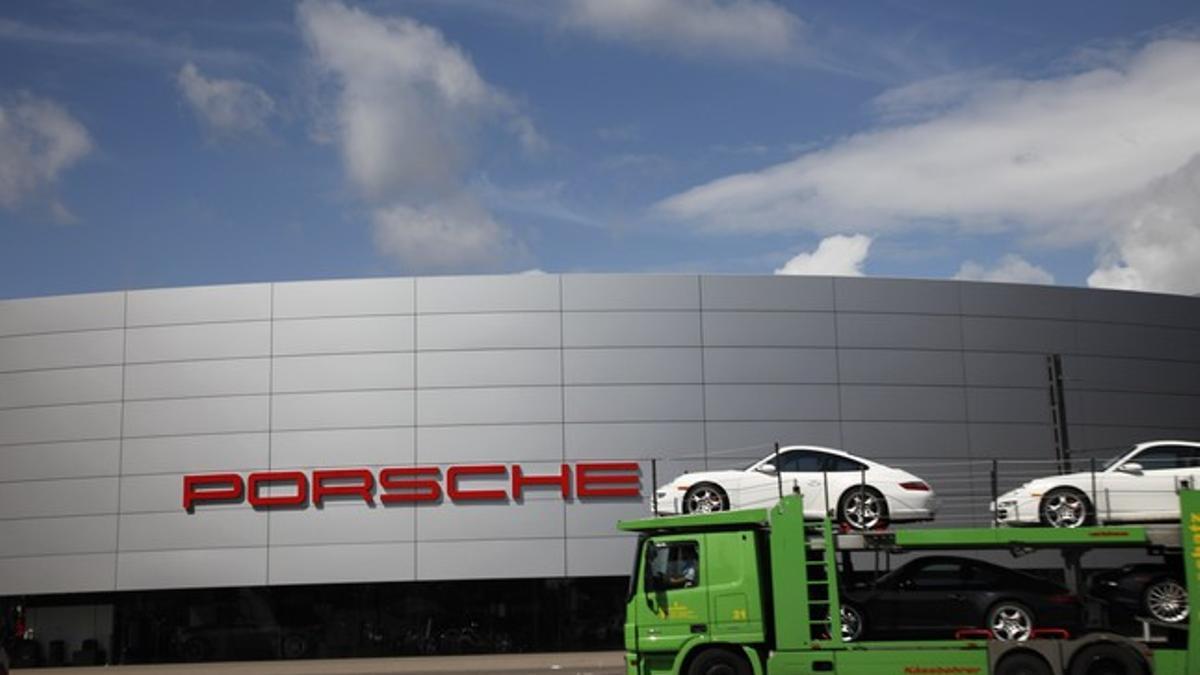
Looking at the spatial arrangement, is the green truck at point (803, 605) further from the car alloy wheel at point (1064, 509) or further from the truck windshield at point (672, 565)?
the car alloy wheel at point (1064, 509)

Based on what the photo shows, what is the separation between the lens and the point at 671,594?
1634cm

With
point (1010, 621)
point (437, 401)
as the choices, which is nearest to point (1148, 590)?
point (1010, 621)

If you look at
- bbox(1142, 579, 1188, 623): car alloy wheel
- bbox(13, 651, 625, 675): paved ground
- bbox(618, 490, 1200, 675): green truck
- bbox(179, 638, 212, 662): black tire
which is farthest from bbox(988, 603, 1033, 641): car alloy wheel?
bbox(179, 638, 212, 662): black tire

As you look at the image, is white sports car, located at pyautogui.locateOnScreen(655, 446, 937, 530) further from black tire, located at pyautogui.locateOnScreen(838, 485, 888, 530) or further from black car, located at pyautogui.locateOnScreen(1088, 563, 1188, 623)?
black car, located at pyautogui.locateOnScreen(1088, 563, 1188, 623)

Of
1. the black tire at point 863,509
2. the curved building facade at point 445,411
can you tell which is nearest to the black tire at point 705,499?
the black tire at point 863,509

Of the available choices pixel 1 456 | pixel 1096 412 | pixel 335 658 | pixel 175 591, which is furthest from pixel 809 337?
pixel 1 456

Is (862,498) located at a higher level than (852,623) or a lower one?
higher

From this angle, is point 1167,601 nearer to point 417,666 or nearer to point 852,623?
point 852,623

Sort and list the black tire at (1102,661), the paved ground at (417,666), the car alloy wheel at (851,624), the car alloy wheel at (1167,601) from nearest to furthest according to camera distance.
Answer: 1. the black tire at (1102,661)
2. the car alloy wheel at (1167,601)
3. the car alloy wheel at (851,624)
4. the paved ground at (417,666)

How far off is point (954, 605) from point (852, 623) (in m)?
1.41

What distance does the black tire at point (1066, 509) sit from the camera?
16.8 meters

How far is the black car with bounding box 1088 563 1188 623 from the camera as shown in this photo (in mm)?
15422

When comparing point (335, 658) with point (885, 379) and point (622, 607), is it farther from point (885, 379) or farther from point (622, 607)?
point (885, 379)

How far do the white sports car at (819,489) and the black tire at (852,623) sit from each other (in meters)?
1.30
